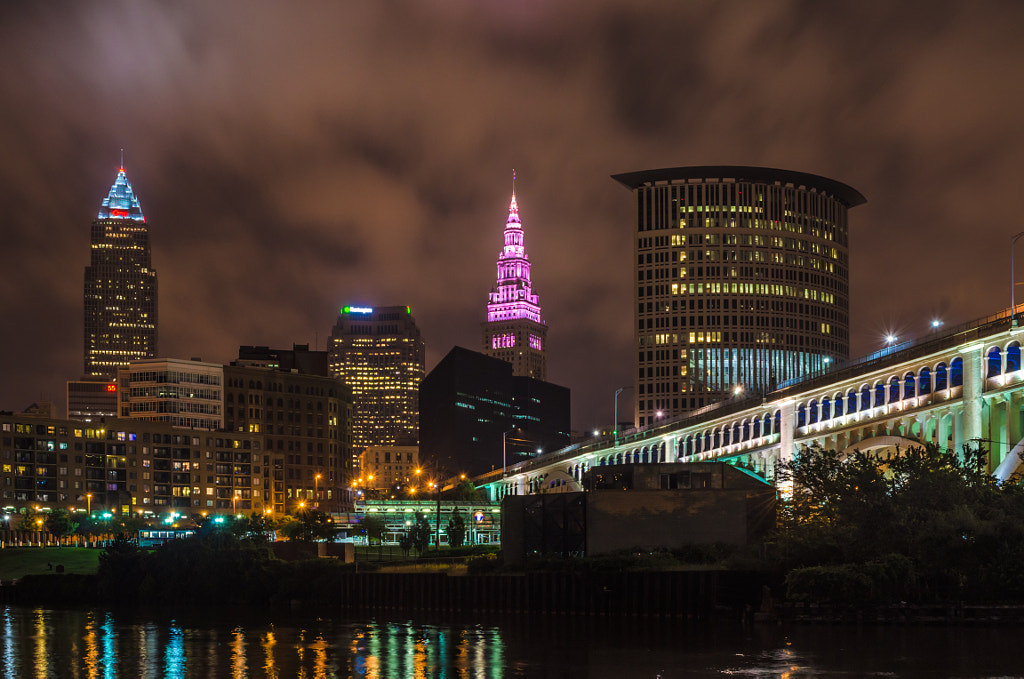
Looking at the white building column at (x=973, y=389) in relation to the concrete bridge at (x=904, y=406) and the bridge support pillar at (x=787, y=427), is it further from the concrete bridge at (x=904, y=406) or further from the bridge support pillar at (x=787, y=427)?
the bridge support pillar at (x=787, y=427)

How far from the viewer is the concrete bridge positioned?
359ft

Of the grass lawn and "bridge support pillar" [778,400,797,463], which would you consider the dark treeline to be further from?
"bridge support pillar" [778,400,797,463]

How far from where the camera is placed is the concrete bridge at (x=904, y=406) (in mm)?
109375

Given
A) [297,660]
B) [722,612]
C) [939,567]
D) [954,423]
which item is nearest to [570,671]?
[297,660]

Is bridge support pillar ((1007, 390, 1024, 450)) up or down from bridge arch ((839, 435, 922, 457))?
up

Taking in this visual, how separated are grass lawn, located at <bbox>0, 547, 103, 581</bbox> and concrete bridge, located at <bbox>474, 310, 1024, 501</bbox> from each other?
90924mm

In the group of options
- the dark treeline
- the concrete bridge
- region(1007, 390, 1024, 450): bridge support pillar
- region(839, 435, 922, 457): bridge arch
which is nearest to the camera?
region(1007, 390, 1024, 450): bridge support pillar

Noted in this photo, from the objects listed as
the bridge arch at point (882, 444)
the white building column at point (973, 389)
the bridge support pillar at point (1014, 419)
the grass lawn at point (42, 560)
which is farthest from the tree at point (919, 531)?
the grass lawn at point (42, 560)

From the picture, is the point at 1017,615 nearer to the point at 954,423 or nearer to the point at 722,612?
the point at 722,612

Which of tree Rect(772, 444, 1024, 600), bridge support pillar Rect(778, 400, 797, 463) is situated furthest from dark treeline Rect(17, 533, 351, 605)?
bridge support pillar Rect(778, 400, 797, 463)

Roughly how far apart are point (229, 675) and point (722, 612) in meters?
39.2

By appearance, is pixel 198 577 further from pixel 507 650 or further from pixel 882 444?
pixel 882 444

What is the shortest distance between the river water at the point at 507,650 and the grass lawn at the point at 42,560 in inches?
2840

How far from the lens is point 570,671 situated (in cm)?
7425
